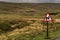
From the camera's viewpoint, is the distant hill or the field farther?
the distant hill

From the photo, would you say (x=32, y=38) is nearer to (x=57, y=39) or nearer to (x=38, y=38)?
(x=38, y=38)

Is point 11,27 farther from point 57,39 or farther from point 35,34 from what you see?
point 57,39

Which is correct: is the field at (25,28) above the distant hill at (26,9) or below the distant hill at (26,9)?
below

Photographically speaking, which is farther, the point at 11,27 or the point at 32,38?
the point at 11,27

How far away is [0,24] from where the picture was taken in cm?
3694

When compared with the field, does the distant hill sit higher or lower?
higher

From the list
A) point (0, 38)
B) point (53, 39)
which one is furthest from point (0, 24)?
point (53, 39)

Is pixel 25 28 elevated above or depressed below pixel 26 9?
below

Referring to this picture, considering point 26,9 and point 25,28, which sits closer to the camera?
point 25,28

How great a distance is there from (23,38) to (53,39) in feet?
9.84

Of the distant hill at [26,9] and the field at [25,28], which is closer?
the field at [25,28]

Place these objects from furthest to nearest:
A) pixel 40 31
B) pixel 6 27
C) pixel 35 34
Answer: pixel 6 27, pixel 40 31, pixel 35 34

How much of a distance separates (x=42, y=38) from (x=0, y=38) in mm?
4219

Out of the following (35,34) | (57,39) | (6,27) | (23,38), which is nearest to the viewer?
(57,39)
